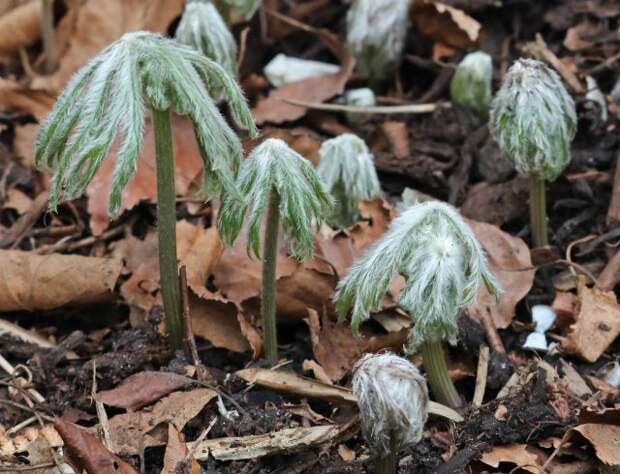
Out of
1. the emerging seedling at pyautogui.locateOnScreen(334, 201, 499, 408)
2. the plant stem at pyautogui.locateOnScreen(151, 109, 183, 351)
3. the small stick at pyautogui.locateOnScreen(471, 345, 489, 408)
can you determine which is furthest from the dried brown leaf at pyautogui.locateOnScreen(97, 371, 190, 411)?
the small stick at pyautogui.locateOnScreen(471, 345, 489, 408)

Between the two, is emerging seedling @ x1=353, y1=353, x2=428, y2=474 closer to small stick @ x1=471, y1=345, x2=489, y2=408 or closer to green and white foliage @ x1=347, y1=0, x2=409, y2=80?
small stick @ x1=471, y1=345, x2=489, y2=408

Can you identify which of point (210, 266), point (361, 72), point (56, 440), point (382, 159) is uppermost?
point (361, 72)

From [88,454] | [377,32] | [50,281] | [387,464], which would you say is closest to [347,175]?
[377,32]

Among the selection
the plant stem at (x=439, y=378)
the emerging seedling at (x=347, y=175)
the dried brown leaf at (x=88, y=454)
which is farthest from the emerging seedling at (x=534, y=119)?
the dried brown leaf at (x=88, y=454)

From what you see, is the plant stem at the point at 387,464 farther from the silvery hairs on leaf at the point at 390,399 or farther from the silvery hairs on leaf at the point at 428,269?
the silvery hairs on leaf at the point at 428,269

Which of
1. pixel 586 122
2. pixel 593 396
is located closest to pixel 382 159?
pixel 586 122

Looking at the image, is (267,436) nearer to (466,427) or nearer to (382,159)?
(466,427)
